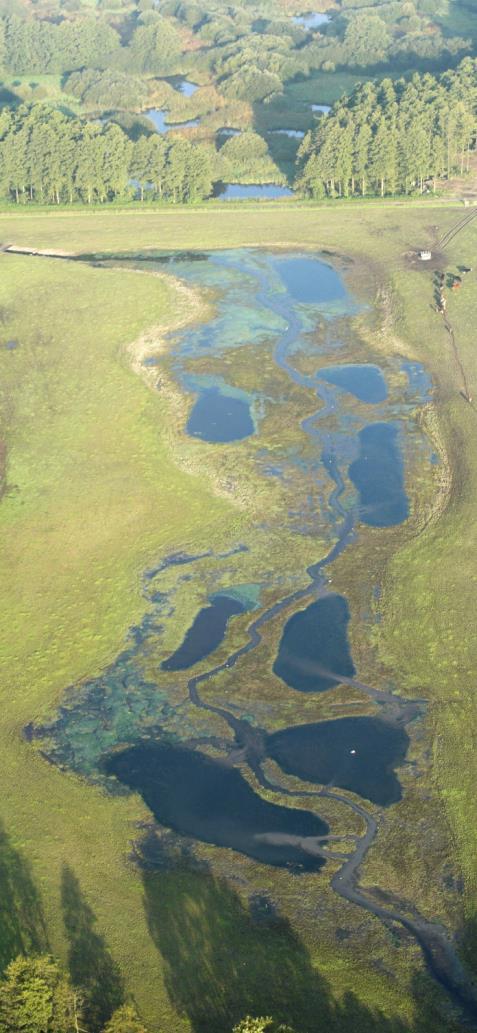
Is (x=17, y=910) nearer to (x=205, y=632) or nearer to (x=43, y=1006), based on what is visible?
(x=43, y=1006)

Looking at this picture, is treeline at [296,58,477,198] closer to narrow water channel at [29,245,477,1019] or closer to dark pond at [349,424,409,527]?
narrow water channel at [29,245,477,1019]

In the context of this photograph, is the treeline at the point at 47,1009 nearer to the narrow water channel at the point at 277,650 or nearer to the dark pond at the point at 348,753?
the narrow water channel at the point at 277,650

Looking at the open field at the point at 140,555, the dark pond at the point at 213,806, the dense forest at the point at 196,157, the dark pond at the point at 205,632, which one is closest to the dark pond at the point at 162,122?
the dense forest at the point at 196,157

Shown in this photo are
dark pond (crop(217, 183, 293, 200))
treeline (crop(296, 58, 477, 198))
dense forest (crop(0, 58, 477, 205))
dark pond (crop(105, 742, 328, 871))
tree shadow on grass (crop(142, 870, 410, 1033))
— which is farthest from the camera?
dark pond (crop(217, 183, 293, 200))

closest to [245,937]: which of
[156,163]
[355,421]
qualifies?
[355,421]

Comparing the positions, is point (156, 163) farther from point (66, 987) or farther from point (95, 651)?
point (66, 987)

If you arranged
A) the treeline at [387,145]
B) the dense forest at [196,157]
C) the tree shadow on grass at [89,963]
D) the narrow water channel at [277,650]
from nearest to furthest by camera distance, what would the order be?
the tree shadow on grass at [89,963] → the narrow water channel at [277,650] → the treeline at [387,145] → the dense forest at [196,157]

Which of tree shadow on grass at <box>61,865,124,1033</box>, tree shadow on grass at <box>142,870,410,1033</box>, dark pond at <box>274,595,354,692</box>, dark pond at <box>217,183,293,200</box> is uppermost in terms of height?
dark pond at <box>217,183,293,200</box>

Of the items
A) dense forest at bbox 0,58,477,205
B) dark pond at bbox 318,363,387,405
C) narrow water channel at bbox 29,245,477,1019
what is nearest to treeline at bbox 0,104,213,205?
dense forest at bbox 0,58,477,205
